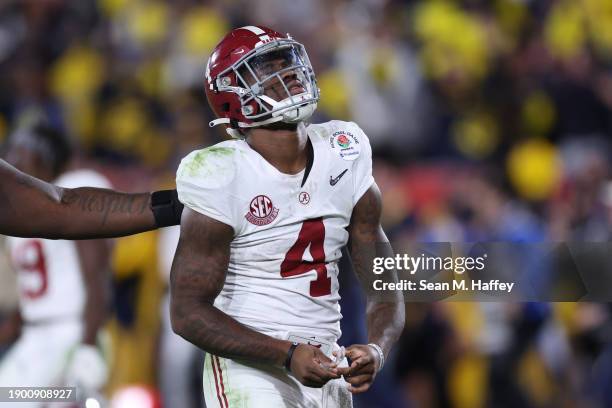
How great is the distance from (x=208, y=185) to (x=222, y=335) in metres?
0.38

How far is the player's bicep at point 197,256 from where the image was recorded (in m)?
2.79

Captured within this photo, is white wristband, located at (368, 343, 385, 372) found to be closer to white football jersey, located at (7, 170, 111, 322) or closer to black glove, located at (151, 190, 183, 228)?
black glove, located at (151, 190, 183, 228)

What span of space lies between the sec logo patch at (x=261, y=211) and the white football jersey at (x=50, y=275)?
6.96 ft

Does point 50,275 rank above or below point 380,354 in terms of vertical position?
above

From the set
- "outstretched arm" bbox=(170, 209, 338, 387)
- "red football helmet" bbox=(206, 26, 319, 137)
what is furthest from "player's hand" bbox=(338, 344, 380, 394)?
"red football helmet" bbox=(206, 26, 319, 137)

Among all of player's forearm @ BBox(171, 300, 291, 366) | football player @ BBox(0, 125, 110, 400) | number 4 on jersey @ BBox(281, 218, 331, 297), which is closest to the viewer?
player's forearm @ BBox(171, 300, 291, 366)

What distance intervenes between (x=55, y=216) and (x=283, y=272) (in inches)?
28.1

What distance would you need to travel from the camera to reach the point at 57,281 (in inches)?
192

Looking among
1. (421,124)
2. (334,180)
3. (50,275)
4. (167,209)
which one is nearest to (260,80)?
(334,180)

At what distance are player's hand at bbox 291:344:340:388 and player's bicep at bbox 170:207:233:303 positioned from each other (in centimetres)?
29

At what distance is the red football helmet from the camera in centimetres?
293

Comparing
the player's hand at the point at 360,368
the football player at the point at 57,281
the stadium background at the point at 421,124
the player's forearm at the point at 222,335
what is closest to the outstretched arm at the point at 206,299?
the player's forearm at the point at 222,335

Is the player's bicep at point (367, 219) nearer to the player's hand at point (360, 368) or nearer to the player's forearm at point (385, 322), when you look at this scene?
the player's forearm at point (385, 322)

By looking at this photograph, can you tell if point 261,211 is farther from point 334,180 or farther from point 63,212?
point 63,212
